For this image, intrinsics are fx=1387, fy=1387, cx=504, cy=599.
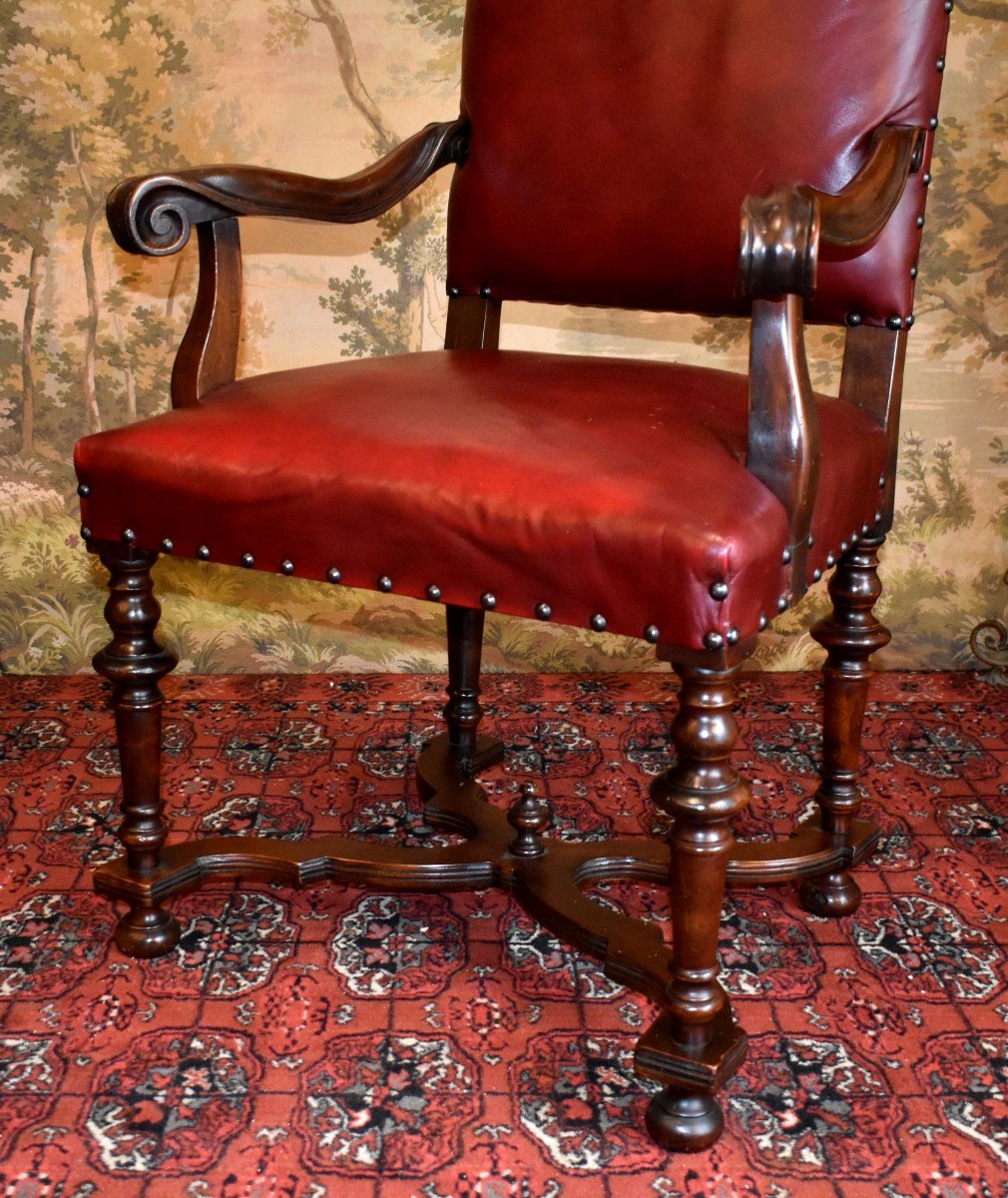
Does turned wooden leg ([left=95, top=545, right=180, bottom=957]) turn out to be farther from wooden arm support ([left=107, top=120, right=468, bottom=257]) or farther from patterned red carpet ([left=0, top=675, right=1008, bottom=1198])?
wooden arm support ([left=107, top=120, right=468, bottom=257])

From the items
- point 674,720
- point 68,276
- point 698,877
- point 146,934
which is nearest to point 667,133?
point 674,720

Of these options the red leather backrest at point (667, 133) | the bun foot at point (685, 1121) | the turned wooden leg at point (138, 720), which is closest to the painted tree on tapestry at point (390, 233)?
the red leather backrest at point (667, 133)

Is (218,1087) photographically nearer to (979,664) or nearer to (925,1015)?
(925,1015)

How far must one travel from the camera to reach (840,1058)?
1464 millimetres

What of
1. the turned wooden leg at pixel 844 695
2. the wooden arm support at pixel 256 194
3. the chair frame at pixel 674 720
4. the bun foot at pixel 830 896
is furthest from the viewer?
the bun foot at pixel 830 896

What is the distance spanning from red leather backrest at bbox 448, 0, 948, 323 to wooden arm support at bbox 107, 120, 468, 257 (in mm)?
69

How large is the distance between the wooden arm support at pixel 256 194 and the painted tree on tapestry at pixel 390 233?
698 millimetres

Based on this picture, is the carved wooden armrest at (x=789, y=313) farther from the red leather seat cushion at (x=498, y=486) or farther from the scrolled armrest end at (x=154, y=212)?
the scrolled armrest end at (x=154, y=212)

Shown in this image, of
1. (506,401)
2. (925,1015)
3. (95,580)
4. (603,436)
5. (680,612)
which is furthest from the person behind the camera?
(95,580)

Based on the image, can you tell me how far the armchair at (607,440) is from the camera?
3.94 feet

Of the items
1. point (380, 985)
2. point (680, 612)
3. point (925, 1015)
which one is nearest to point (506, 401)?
point (680, 612)

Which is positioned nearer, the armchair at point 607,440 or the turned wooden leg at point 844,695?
the armchair at point 607,440

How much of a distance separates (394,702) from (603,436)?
1.26m

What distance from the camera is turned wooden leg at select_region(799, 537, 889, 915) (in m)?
1.61
